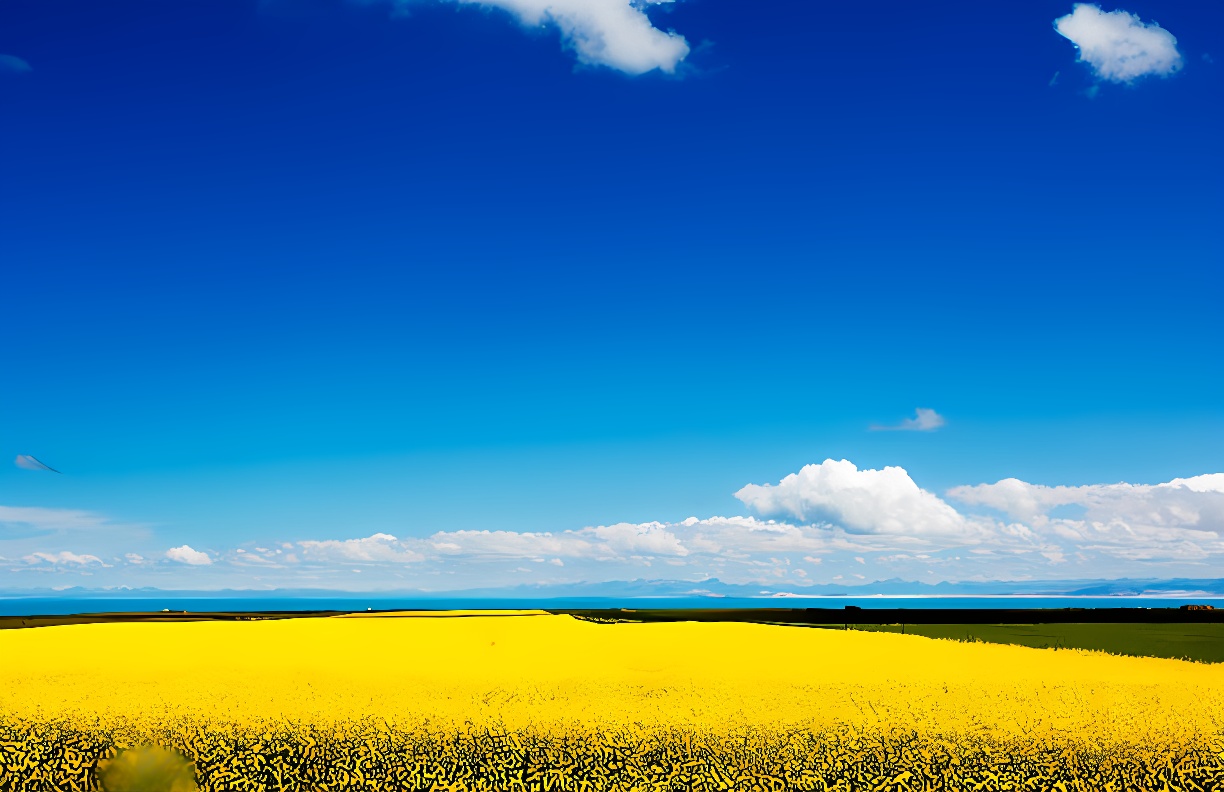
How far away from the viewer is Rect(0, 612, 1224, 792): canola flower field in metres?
16.6

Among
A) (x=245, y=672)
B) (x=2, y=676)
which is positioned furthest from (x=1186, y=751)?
(x=2, y=676)

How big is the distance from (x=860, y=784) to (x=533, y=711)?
6984mm

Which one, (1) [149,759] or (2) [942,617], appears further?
(2) [942,617]

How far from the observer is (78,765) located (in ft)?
59.7

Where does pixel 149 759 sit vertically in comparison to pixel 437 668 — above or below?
→ above

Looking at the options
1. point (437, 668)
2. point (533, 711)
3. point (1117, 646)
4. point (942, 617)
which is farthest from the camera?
point (942, 617)

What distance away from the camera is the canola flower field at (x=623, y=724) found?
54.4 feet

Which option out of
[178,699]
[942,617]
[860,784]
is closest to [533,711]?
[860,784]

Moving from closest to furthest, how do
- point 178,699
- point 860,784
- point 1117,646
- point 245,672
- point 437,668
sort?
point 860,784, point 178,699, point 245,672, point 437,668, point 1117,646

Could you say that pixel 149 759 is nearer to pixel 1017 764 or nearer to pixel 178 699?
pixel 1017 764

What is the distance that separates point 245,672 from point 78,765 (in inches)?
315

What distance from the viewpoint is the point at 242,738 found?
18375 millimetres

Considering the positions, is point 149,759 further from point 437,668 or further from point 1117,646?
point 1117,646

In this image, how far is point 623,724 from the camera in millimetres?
18422
